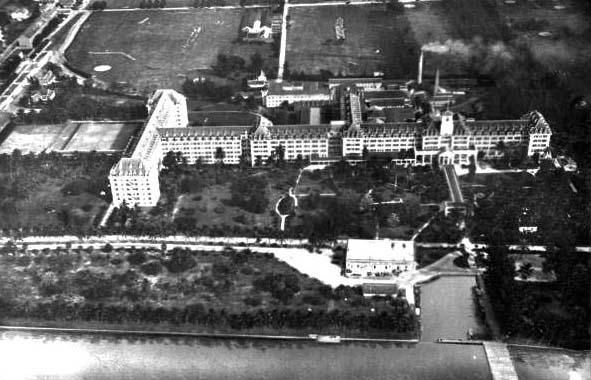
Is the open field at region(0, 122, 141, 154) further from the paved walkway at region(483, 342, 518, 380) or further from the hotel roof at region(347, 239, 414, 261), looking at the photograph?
the paved walkway at region(483, 342, 518, 380)

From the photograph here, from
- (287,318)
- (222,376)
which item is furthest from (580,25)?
(222,376)

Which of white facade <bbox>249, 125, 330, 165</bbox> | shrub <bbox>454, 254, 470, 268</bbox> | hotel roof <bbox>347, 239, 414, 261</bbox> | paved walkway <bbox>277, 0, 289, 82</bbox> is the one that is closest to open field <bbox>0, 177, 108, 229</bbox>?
white facade <bbox>249, 125, 330, 165</bbox>

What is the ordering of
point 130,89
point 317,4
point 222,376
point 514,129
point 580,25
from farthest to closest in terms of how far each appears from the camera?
1. point 317,4
2. point 580,25
3. point 130,89
4. point 514,129
5. point 222,376

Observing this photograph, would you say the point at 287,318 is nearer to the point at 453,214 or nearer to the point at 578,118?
the point at 453,214

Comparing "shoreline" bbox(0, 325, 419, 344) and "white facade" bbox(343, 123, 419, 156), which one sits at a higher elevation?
"white facade" bbox(343, 123, 419, 156)

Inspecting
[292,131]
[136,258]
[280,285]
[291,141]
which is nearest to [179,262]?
[136,258]

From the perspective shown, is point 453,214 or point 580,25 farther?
point 580,25
